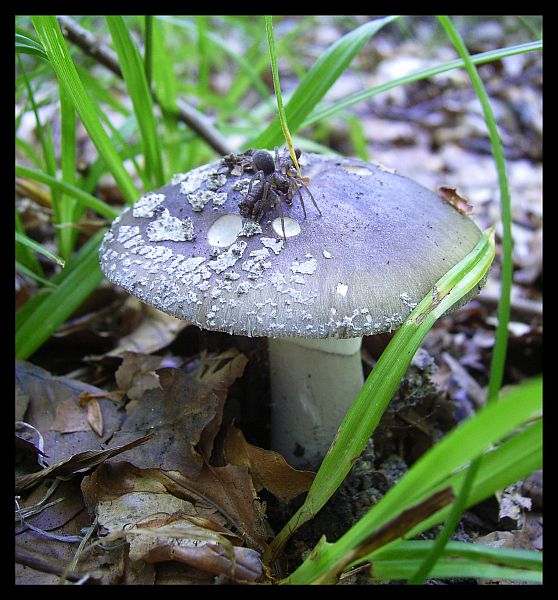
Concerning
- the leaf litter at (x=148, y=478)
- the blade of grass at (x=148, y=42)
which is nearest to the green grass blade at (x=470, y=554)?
the leaf litter at (x=148, y=478)

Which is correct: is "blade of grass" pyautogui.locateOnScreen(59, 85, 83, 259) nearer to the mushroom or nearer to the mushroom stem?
the mushroom

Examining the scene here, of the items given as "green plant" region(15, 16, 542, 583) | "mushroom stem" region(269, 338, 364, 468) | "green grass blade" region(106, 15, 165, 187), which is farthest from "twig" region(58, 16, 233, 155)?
"mushroom stem" region(269, 338, 364, 468)

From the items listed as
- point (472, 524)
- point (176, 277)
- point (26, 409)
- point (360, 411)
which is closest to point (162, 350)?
point (26, 409)

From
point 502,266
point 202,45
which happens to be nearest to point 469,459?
point 502,266

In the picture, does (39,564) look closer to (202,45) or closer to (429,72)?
(429,72)

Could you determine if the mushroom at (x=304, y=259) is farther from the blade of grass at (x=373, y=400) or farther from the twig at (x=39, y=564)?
the twig at (x=39, y=564)

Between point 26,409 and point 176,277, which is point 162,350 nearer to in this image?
point 26,409
